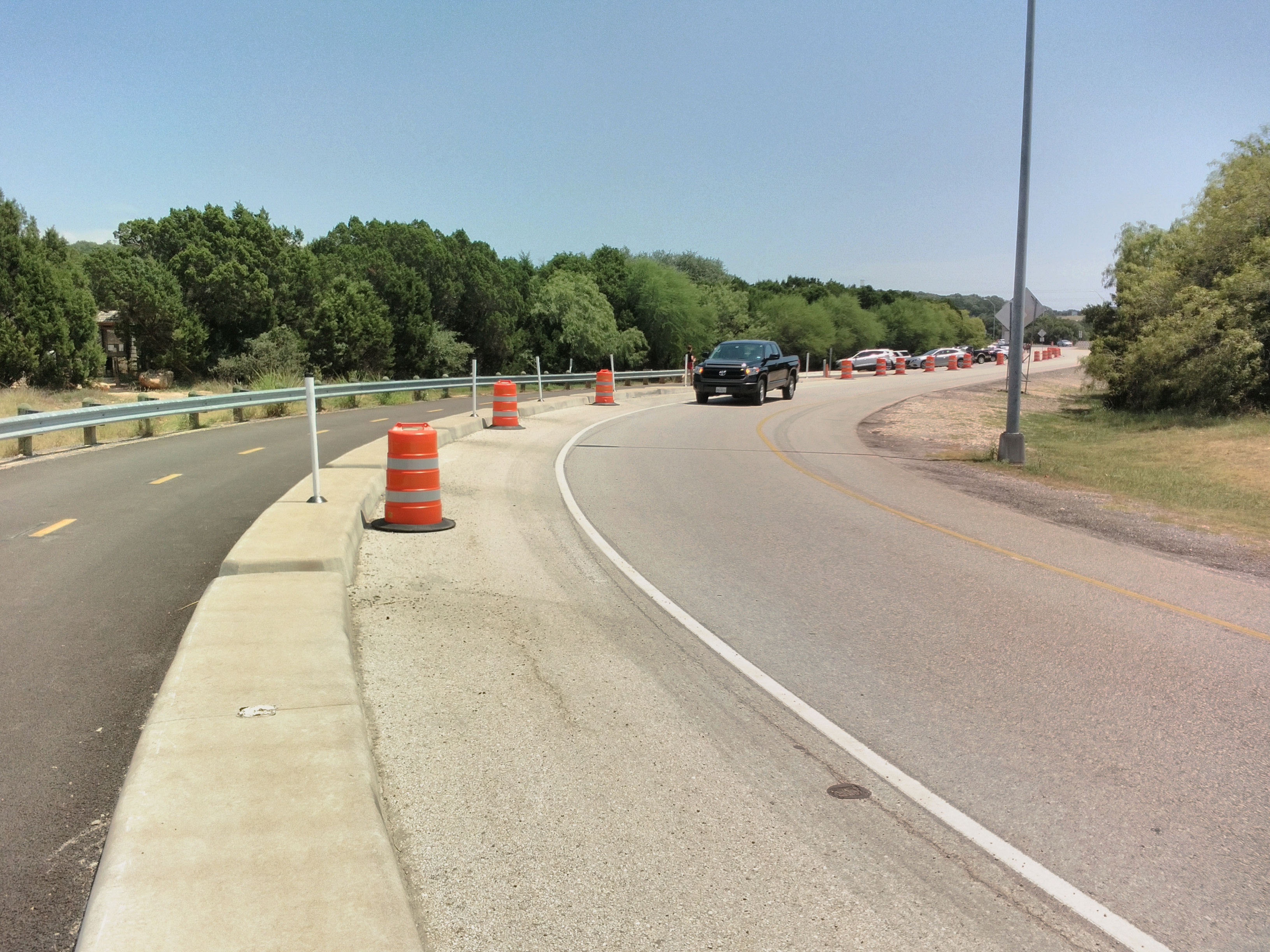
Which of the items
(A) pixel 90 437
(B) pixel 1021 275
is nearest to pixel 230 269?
(A) pixel 90 437

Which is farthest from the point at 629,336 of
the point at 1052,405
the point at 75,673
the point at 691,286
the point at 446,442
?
the point at 75,673

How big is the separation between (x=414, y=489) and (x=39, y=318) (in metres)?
34.6

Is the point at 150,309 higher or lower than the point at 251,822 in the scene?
higher

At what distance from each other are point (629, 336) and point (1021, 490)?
5631 centimetres

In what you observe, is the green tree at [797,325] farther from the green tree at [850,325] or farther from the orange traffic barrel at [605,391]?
the orange traffic barrel at [605,391]

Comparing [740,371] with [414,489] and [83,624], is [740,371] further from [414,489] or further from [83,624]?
[83,624]

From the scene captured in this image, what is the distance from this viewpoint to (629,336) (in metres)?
70.6

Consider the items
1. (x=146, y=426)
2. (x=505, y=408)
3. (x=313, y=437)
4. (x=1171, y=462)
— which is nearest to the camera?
(x=313, y=437)

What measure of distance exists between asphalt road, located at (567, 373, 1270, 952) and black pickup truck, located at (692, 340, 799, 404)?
753 inches

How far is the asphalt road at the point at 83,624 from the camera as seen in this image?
156 inches

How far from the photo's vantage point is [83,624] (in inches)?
278

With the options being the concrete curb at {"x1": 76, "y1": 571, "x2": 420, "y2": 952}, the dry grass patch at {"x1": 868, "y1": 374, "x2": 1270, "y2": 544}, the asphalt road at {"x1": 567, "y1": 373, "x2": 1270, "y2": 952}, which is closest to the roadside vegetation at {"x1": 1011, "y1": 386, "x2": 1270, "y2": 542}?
the dry grass patch at {"x1": 868, "y1": 374, "x2": 1270, "y2": 544}

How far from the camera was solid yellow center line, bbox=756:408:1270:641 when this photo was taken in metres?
7.64

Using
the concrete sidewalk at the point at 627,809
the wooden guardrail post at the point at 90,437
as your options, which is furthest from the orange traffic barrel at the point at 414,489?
the wooden guardrail post at the point at 90,437
